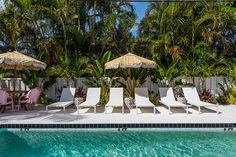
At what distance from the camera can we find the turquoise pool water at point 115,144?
8039 millimetres

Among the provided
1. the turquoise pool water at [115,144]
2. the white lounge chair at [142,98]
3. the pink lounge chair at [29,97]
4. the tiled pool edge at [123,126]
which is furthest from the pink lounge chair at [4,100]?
the white lounge chair at [142,98]

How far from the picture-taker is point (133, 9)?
20922mm

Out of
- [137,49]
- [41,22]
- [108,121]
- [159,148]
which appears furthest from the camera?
[137,49]

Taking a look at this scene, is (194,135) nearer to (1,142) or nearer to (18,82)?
(1,142)

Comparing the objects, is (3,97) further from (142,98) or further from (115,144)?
(115,144)

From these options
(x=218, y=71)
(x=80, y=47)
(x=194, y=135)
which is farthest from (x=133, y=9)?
(x=194, y=135)

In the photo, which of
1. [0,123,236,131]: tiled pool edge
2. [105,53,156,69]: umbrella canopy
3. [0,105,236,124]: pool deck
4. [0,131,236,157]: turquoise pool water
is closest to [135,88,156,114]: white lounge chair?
[0,105,236,124]: pool deck

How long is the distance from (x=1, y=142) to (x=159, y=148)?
181 inches

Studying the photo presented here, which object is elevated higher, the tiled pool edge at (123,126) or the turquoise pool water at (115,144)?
the tiled pool edge at (123,126)

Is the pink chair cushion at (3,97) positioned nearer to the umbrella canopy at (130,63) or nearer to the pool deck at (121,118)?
the pool deck at (121,118)

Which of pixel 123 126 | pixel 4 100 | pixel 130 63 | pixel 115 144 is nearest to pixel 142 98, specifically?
pixel 130 63

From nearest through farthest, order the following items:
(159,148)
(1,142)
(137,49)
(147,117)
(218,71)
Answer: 1. (159,148)
2. (1,142)
3. (147,117)
4. (218,71)
5. (137,49)

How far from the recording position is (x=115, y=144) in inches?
348

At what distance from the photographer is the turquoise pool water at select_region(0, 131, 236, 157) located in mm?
8039
